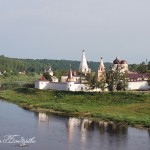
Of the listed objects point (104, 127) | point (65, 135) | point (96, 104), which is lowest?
point (65, 135)

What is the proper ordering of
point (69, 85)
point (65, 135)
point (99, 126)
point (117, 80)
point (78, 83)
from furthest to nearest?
point (78, 83) → point (69, 85) → point (117, 80) → point (99, 126) → point (65, 135)

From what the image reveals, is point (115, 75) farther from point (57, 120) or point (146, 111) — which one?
point (57, 120)

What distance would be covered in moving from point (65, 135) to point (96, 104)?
15677mm

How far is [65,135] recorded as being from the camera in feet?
103

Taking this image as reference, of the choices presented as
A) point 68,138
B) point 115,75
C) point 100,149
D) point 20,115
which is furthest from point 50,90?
point 100,149

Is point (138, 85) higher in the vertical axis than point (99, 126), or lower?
higher

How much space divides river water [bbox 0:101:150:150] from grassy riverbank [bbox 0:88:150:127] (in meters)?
2.22

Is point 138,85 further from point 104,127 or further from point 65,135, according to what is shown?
point 65,135

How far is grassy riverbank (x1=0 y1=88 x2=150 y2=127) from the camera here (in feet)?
128

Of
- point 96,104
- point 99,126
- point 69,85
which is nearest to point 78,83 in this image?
point 69,85

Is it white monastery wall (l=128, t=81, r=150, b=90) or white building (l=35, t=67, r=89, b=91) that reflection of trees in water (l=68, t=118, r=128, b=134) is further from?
white monastery wall (l=128, t=81, r=150, b=90)

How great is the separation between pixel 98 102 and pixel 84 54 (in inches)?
708

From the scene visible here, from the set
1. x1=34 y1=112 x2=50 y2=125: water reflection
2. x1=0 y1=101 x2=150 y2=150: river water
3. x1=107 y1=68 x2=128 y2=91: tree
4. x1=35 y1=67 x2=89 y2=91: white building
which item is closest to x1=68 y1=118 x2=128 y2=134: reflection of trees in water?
x1=0 y1=101 x2=150 y2=150: river water

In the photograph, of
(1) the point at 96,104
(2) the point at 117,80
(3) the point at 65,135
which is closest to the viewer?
(3) the point at 65,135
